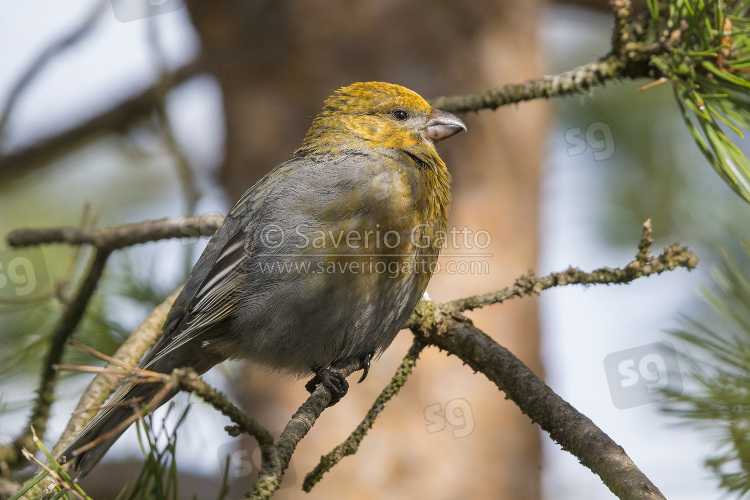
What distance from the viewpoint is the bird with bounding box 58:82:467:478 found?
2.90 meters

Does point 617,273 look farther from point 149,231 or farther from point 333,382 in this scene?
point 149,231

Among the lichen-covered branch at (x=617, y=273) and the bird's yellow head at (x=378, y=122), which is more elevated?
the bird's yellow head at (x=378, y=122)

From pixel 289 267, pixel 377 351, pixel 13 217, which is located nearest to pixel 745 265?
pixel 377 351

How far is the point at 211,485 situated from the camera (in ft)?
13.5

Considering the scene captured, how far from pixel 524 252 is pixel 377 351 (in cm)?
184

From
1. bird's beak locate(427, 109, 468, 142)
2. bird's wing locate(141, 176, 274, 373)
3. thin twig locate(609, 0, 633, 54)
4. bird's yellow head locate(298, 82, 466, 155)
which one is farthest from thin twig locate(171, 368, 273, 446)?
bird's beak locate(427, 109, 468, 142)

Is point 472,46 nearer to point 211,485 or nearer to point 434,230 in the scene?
point 434,230

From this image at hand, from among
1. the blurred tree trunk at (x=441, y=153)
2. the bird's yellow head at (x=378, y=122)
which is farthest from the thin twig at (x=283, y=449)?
the blurred tree trunk at (x=441, y=153)

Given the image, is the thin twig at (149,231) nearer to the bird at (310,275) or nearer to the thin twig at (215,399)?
the bird at (310,275)

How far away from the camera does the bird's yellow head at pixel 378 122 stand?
359 cm

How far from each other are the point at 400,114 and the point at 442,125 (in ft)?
0.78

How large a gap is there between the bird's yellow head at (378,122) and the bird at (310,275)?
0.72 ft

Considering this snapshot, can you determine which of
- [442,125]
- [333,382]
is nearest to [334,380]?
[333,382]

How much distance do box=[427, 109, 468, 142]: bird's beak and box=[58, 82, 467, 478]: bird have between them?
0.27 meters
